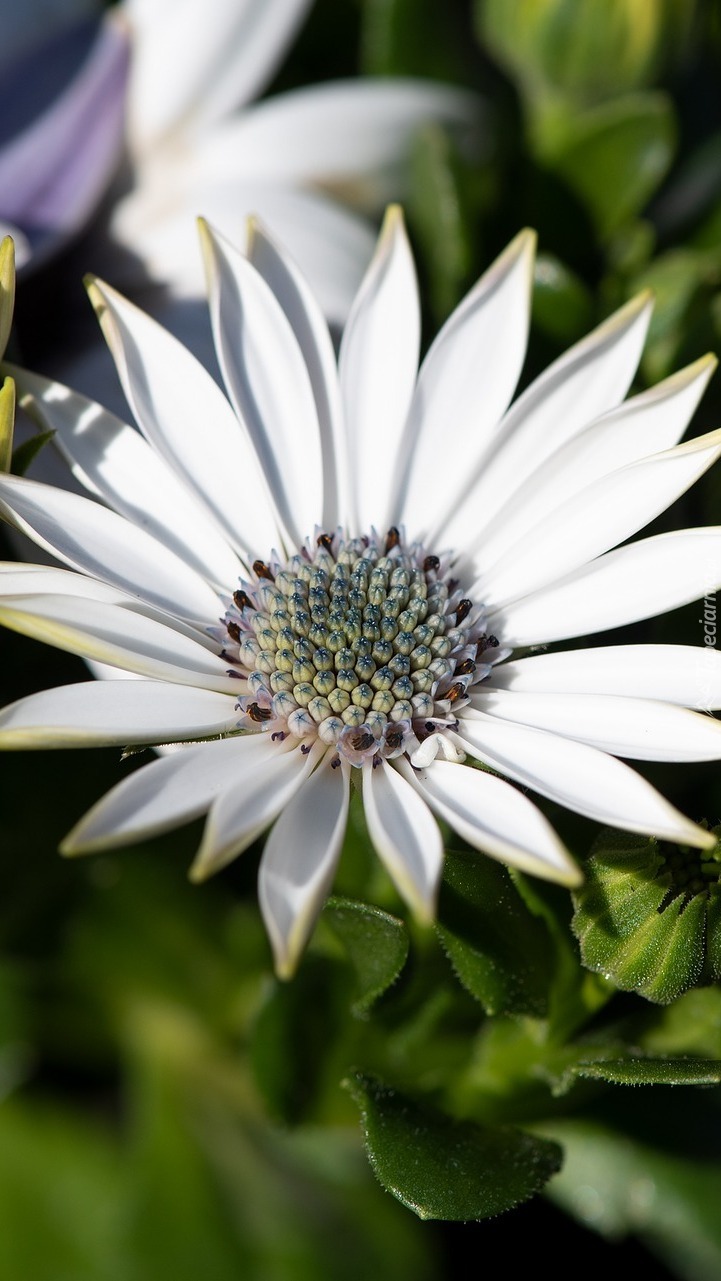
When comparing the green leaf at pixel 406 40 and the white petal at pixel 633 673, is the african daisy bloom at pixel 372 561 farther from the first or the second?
the green leaf at pixel 406 40

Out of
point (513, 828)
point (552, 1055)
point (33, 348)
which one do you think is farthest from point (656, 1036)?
point (33, 348)

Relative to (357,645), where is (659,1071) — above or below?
below

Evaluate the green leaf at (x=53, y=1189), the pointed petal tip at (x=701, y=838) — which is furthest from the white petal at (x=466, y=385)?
the green leaf at (x=53, y=1189)

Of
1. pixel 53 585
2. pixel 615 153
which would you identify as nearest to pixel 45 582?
pixel 53 585

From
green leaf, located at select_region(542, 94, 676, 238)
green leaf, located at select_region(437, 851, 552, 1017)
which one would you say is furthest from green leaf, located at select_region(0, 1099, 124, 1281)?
green leaf, located at select_region(542, 94, 676, 238)

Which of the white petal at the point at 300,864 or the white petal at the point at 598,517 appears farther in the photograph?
the white petal at the point at 598,517

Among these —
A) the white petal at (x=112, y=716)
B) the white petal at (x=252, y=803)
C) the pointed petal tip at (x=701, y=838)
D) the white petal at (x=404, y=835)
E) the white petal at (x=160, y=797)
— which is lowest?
the pointed petal tip at (x=701, y=838)

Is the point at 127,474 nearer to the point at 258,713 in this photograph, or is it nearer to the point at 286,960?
the point at 258,713
